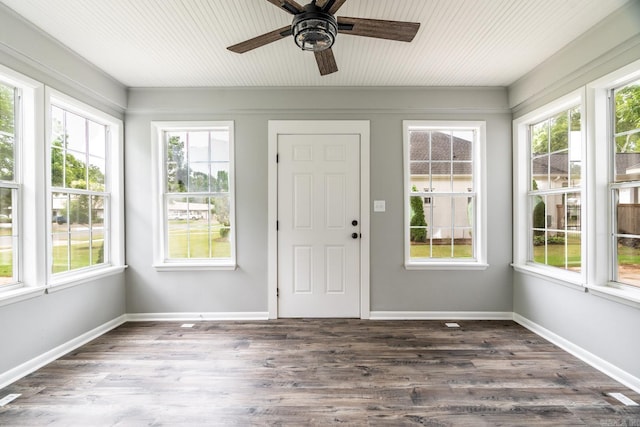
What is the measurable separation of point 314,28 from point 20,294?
276cm

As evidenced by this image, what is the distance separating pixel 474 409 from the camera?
1.88 metres

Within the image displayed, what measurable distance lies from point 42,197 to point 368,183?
2959 millimetres

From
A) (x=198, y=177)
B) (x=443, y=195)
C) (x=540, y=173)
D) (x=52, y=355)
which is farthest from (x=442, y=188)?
(x=52, y=355)

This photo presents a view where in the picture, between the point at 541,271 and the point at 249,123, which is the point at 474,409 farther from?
the point at 249,123

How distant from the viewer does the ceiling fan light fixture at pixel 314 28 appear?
166 centimetres

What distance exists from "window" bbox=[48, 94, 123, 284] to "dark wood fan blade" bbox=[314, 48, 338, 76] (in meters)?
2.28

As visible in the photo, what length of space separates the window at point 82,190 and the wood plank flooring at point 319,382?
0.81m

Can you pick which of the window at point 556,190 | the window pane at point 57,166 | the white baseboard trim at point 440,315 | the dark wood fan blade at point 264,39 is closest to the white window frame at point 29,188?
the window pane at point 57,166

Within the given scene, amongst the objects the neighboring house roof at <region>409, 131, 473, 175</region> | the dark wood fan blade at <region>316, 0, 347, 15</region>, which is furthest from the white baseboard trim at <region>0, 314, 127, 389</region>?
the neighboring house roof at <region>409, 131, 473, 175</region>

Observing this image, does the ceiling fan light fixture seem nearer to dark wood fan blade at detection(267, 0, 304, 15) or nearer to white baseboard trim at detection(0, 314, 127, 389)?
dark wood fan blade at detection(267, 0, 304, 15)

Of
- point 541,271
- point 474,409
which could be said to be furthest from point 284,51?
point 541,271

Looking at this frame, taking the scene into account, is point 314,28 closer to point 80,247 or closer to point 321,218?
point 321,218

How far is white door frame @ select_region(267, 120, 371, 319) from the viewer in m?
3.41

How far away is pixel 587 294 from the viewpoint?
2.49 m
